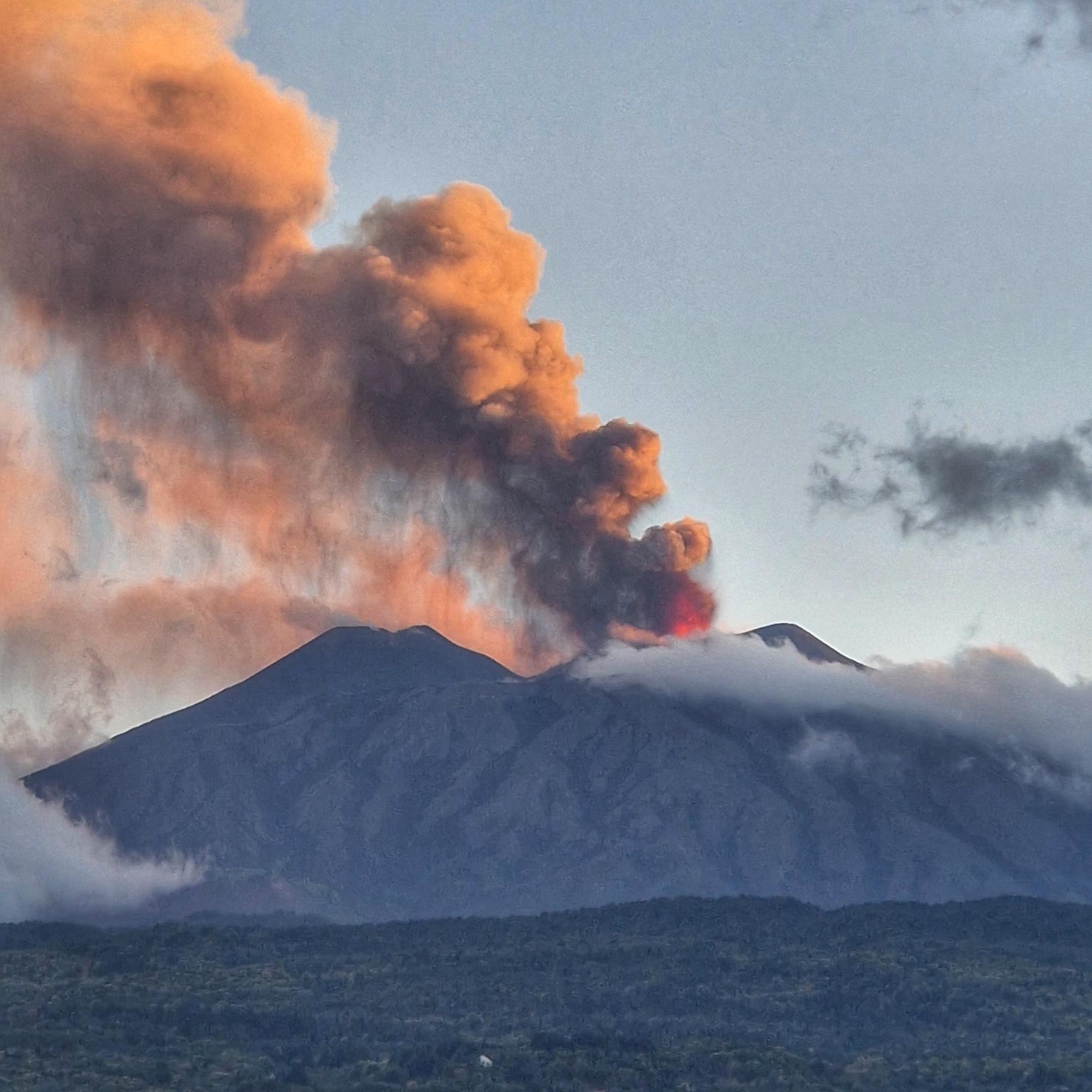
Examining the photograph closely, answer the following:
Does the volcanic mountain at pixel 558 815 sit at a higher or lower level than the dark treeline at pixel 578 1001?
higher

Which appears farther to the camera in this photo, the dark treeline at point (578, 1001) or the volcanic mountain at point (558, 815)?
the volcanic mountain at point (558, 815)

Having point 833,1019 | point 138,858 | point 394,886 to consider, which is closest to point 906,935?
point 833,1019

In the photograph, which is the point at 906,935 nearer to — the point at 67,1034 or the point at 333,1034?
the point at 333,1034

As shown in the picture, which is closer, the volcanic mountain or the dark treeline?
the dark treeline

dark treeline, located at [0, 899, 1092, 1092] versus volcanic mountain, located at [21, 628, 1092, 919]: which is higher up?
volcanic mountain, located at [21, 628, 1092, 919]

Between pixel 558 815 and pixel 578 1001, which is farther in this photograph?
pixel 558 815
